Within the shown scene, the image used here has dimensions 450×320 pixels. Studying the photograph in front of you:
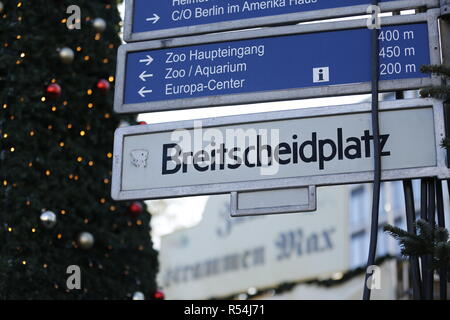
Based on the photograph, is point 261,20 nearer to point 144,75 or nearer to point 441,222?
point 144,75

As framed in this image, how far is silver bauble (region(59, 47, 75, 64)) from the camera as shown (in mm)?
6867

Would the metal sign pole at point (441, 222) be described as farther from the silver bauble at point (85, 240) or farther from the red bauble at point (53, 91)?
the red bauble at point (53, 91)

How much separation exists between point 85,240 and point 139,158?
3.02m

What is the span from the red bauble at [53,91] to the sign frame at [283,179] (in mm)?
3010

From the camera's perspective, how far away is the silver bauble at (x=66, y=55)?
6867mm

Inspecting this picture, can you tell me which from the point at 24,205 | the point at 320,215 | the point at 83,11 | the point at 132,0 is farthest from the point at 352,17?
the point at 320,215

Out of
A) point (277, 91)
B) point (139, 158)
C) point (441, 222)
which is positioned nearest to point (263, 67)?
point (277, 91)

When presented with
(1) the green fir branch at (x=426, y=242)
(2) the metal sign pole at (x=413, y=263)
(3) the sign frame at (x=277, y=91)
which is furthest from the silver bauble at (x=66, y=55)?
(1) the green fir branch at (x=426, y=242)

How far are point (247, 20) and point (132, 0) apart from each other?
596 millimetres

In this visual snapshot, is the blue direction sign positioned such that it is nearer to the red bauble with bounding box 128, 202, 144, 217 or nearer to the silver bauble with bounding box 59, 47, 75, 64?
the silver bauble with bounding box 59, 47, 75, 64

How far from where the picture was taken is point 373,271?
10.7 ft

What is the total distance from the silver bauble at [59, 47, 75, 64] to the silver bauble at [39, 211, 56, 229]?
1285 mm

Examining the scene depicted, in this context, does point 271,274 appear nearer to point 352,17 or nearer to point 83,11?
point 83,11

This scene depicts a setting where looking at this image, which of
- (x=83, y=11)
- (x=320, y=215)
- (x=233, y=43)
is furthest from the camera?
(x=320, y=215)
